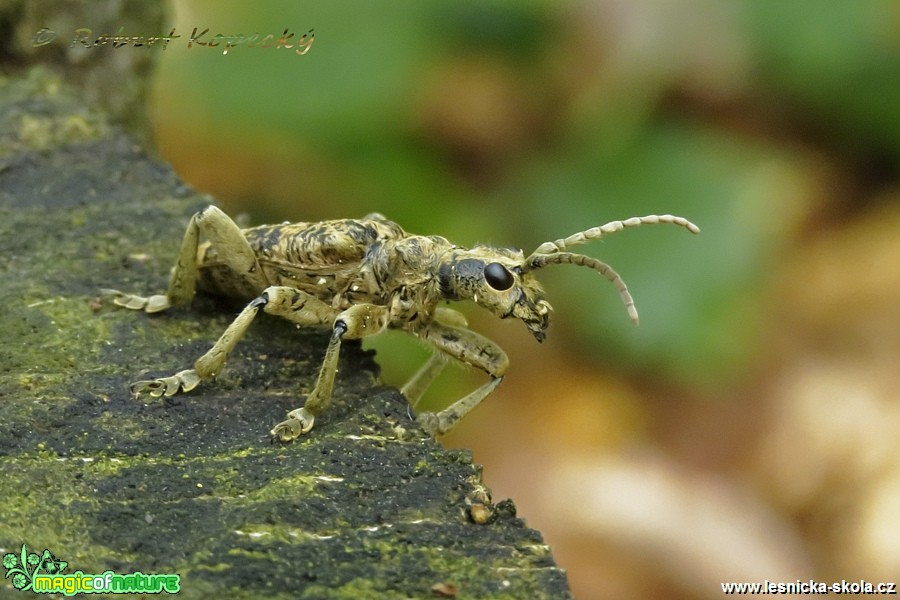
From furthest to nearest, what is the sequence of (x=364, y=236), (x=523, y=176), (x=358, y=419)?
(x=523, y=176), (x=364, y=236), (x=358, y=419)

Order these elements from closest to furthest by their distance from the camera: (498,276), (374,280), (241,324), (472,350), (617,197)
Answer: (241,324) → (498,276) → (472,350) → (374,280) → (617,197)

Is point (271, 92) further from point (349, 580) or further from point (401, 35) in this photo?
point (349, 580)

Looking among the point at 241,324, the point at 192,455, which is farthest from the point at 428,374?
the point at 192,455

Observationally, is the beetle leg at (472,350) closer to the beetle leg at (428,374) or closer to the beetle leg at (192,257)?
the beetle leg at (428,374)

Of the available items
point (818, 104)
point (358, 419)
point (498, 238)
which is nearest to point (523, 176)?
point (498, 238)

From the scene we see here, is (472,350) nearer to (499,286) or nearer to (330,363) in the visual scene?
(499,286)
